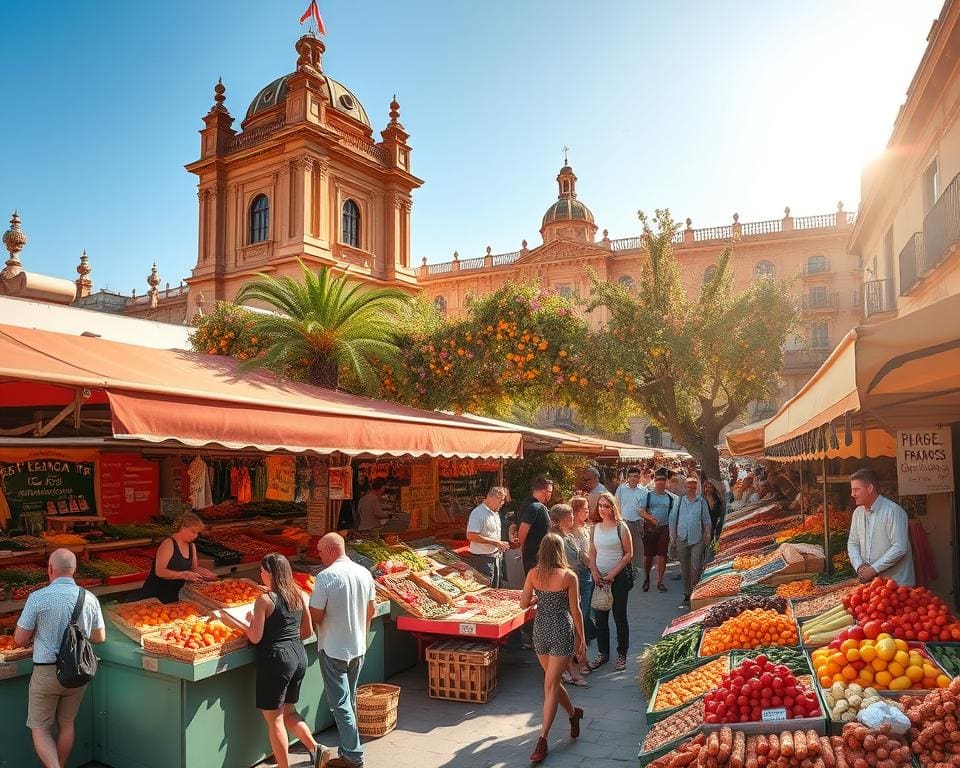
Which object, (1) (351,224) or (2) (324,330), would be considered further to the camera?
(1) (351,224)

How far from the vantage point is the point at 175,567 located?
249 inches

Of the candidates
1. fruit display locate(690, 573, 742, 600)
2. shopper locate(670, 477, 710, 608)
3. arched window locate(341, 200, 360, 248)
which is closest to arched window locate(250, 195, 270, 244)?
arched window locate(341, 200, 360, 248)

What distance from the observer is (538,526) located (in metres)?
7.87

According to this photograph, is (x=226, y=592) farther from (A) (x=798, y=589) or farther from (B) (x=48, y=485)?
(B) (x=48, y=485)

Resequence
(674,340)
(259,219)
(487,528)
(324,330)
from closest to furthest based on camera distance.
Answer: (487,528) < (324,330) < (674,340) < (259,219)

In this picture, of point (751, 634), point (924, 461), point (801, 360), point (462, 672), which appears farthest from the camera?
point (801, 360)

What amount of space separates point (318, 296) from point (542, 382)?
412 centimetres

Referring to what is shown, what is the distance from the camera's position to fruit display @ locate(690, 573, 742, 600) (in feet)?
26.7

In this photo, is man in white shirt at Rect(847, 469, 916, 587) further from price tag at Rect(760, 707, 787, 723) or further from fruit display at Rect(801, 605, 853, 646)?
price tag at Rect(760, 707, 787, 723)

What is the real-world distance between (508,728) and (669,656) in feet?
5.04

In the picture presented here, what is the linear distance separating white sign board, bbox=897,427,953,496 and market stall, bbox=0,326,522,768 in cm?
445

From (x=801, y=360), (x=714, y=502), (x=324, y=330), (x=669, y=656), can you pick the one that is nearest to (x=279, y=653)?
(x=669, y=656)

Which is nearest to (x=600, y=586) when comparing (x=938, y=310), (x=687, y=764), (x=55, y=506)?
(x=687, y=764)

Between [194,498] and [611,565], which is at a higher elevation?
[194,498]
